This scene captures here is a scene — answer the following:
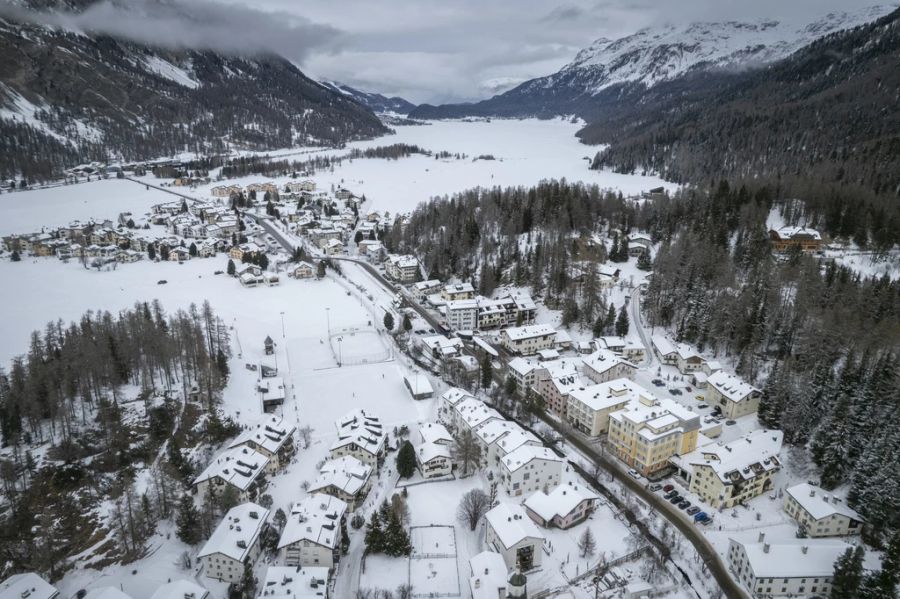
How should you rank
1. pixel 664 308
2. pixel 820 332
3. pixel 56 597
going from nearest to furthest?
pixel 56 597, pixel 820 332, pixel 664 308

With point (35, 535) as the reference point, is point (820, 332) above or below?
above

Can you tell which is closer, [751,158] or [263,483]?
[263,483]

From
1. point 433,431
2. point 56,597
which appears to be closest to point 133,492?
point 56,597

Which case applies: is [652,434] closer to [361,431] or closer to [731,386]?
[731,386]

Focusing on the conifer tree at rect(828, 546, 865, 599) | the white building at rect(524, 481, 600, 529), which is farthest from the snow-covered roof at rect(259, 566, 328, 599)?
the conifer tree at rect(828, 546, 865, 599)

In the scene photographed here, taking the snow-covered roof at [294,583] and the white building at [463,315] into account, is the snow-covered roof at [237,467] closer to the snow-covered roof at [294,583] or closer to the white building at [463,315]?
the snow-covered roof at [294,583]

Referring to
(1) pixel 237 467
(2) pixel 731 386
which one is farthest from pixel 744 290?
(1) pixel 237 467

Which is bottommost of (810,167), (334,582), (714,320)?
(334,582)

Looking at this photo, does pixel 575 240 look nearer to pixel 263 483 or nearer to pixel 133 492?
pixel 263 483
